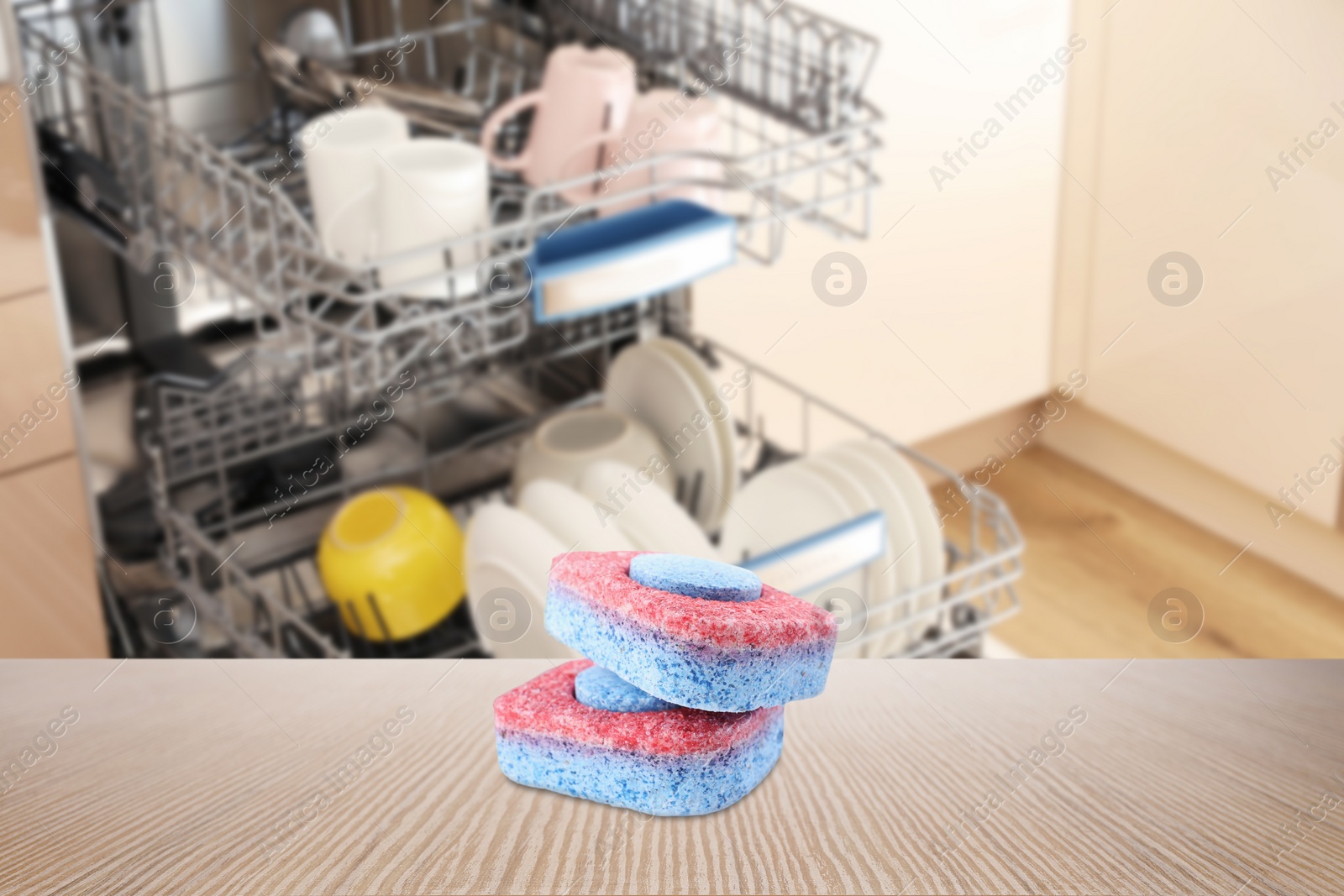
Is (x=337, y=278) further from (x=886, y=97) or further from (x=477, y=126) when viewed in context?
(x=886, y=97)

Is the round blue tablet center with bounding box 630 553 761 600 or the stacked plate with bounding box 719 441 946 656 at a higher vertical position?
the round blue tablet center with bounding box 630 553 761 600

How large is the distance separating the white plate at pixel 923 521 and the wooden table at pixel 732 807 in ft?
1.49

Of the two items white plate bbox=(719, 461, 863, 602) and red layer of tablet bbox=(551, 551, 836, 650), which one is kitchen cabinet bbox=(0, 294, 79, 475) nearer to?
white plate bbox=(719, 461, 863, 602)

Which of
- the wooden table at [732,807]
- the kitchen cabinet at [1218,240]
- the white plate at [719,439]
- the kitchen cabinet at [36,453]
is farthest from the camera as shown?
the kitchen cabinet at [1218,240]

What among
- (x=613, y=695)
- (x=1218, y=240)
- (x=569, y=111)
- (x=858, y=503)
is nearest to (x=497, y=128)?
(x=569, y=111)

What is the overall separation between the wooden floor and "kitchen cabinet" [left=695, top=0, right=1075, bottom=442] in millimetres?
172

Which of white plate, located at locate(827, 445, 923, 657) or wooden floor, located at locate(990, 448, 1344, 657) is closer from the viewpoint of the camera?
white plate, located at locate(827, 445, 923, 657)

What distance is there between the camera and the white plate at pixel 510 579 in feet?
2.05

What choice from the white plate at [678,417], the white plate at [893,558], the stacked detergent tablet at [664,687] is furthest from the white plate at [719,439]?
the stacked detergent tablet at [664,687]

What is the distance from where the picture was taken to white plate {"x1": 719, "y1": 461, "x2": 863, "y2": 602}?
0.71 m

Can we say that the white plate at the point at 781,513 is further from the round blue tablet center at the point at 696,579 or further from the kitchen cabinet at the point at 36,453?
the round blue tablet center at the point at 696,579

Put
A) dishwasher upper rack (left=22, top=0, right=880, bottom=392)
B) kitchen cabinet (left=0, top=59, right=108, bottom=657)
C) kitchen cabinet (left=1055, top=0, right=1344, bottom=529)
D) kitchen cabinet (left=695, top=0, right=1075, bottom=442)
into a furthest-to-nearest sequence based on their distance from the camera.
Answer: kitchen cabinet (left=695, top=0, right=1075, bottom=442) → kitchen cabinet (left=1055, top=0, right=1344, bottom=529) → kitchen cabinet (left=0, top=59, right=108, bottom=657) → dishwasher upper rack (left=22, top=0, right=880, bottom=392)

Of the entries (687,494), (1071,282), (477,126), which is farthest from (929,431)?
(477,126)

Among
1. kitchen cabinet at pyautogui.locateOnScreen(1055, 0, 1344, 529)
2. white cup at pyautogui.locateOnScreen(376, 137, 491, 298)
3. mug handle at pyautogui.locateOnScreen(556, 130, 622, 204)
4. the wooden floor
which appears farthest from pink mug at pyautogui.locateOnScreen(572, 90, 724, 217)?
the wooden floor
